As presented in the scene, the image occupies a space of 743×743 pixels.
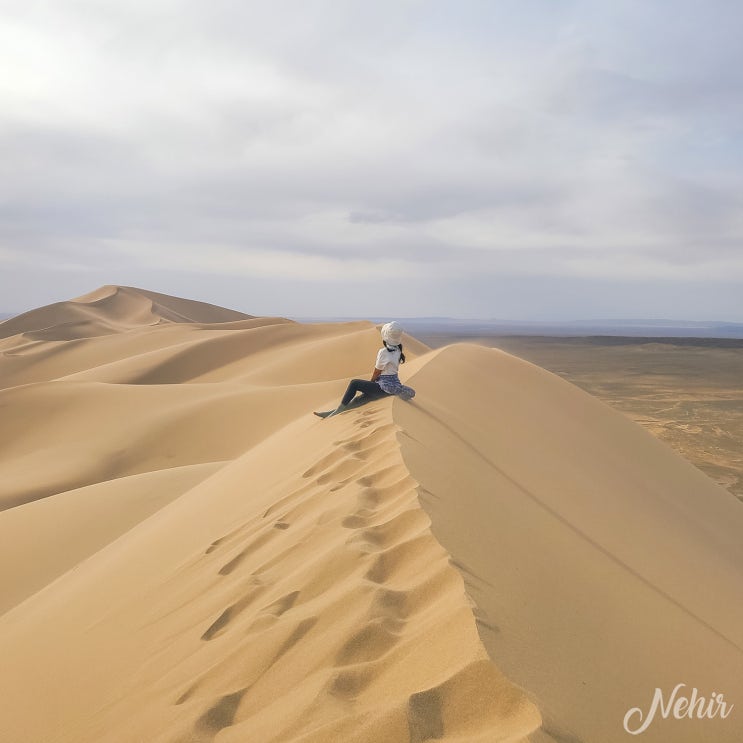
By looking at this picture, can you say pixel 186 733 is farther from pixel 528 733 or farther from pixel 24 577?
pixel 24 577

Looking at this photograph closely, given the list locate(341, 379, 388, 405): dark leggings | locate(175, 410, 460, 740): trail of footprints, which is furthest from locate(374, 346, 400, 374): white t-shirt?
locate(175, 410, 460, 740): trail of footprints

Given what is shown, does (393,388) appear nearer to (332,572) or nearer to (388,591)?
(332,572)

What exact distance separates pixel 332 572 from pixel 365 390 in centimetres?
371

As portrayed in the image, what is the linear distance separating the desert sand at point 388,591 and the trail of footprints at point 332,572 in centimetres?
1

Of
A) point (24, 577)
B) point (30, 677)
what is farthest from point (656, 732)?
point (24, 577)

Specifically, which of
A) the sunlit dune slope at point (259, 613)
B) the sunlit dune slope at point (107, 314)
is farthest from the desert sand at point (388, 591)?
the sunlit dune slope at point (107, 314)

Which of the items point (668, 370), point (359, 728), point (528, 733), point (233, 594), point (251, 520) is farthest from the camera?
point (668, 370)

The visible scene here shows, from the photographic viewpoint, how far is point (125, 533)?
5668 mm

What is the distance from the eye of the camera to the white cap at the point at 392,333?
18.3 ft

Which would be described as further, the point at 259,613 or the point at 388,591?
the point at 259,613

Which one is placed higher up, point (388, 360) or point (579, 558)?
point (388, 360)

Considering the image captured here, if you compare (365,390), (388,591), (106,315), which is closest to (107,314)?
(106,315)

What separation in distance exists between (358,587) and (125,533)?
4090mm

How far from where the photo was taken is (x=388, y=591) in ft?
7.45
